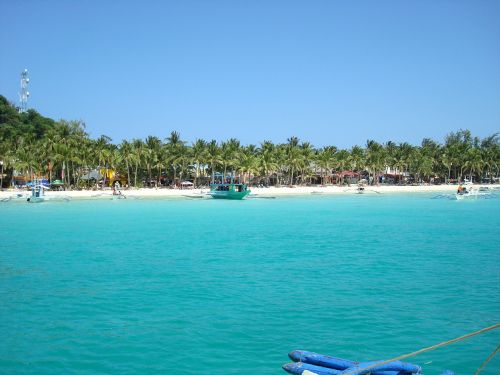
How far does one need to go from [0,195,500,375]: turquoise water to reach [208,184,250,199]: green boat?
30572 mm

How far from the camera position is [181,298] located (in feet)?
39.8

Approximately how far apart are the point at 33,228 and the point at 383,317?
23.3 metres

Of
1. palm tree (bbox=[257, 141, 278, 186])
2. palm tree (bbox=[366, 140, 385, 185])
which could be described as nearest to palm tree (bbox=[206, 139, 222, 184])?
palm tree (bbox=[257, 141, 278, 186])

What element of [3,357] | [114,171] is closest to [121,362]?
[3,357]

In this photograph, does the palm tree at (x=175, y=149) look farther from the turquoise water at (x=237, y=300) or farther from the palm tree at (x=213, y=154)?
the turquoise water at (x=237, y=300)

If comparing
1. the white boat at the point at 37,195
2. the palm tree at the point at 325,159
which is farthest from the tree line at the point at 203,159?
the white boat at the point at 37,195

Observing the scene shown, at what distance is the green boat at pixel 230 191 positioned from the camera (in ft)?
179

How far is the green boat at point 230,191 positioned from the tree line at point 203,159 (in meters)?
14.1

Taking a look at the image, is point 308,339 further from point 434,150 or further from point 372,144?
point 434,150

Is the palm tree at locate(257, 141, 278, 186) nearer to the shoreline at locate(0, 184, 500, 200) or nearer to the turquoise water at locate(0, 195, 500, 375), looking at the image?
the shoreline at locate(0, 184, 500, 200)

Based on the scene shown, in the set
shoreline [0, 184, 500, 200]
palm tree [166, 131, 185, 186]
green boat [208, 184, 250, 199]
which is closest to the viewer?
green boat [208, 184, 250, 199]

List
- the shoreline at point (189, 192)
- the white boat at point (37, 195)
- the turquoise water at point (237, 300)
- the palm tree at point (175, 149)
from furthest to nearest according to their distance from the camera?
the palm tree at point (175, 149)
the shoreline at point (189, 192)
the white boat at point (37, 195)
the turquoise water at point (237, 300)

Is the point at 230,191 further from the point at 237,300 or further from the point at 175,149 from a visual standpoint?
the point at 237,300

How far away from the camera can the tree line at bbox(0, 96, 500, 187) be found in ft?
200
